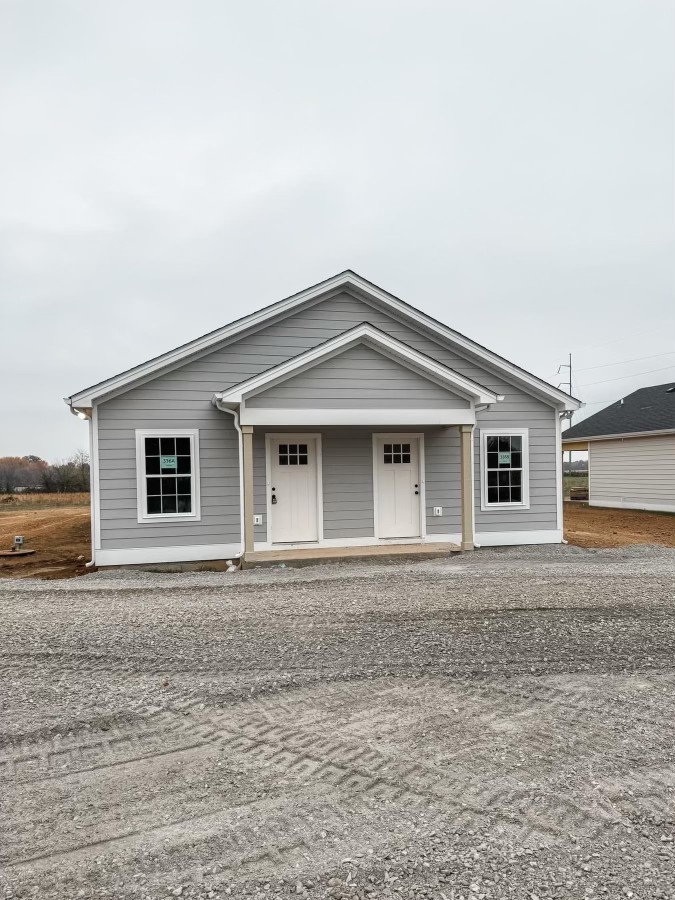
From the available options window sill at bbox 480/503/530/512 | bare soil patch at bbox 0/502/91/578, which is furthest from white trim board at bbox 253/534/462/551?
bare soil patch at bbox 0/502/91/578

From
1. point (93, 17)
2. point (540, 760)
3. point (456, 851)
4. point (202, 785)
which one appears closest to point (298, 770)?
point (202, 785)

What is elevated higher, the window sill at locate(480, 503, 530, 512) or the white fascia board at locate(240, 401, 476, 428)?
the white fascia board at locate(240, 401, 476, 428)

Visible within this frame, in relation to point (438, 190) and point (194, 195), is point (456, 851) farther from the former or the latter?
point (194, 195)

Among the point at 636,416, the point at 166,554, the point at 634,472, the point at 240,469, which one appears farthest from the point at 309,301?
the point at 636,416

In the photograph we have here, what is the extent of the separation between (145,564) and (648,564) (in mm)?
8820

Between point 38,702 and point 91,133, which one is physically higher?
point 91,133

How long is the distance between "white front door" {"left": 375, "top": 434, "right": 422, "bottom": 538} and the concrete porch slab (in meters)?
0.59

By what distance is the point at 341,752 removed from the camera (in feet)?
11.2

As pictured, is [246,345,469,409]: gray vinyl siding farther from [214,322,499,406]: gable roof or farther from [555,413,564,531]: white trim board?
[555,413,564,531]: white trim board

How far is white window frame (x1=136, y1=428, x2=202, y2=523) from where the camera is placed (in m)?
10.4

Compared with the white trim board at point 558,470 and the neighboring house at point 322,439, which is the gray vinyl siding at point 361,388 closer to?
the neighboring house at point 322,439

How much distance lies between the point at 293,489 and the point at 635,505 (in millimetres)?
15952

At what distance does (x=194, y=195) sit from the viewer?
22938 millimetres

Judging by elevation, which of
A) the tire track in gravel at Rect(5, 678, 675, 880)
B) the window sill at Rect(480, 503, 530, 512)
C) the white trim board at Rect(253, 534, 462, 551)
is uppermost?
the window sill at Rect(480, 503, 530, 512)
